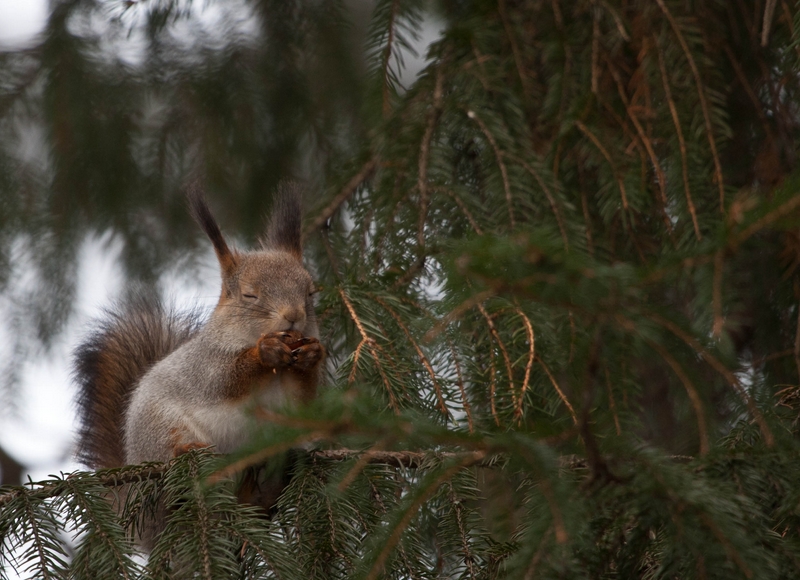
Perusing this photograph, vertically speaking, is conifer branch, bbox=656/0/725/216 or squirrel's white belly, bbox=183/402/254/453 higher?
conifer branch, bbox=656/0/725/216

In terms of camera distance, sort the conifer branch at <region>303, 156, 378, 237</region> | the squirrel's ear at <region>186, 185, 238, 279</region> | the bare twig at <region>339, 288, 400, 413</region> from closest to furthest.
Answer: the bare twig at <region>339, 288, 400, 413</region>, the squirrel's ear at <region>186, 185, 238, 279</region>, the conifer branch at <region>303, 156, 378, 237</region>

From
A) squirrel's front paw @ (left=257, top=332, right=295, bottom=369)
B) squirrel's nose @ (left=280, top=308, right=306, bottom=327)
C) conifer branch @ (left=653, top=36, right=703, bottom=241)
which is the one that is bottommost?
squirrel's front paw @ (left=257, top=332, right=295, bottom=369)

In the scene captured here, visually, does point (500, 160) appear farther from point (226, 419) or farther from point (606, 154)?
point (226, 419)

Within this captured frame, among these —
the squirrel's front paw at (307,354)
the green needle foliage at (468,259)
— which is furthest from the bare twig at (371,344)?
the squirrel's front paw at (307,354)

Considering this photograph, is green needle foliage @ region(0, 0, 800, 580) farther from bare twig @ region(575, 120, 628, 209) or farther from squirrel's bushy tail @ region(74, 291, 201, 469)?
squirrel's bushy tail @ region(74, 291, 201, 469)

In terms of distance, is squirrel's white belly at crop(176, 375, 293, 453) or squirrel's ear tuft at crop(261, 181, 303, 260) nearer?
squirrel's white belly at crop(176, 375, 293, 453)

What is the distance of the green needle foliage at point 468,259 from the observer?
28.5 inches

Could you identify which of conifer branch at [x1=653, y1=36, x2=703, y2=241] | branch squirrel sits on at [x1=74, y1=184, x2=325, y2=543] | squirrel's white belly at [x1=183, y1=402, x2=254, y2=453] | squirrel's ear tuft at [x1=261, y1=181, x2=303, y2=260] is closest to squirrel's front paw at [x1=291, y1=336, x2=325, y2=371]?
branch squirrel sits on at [x1=74, y1=184, x2=325, y2=543]

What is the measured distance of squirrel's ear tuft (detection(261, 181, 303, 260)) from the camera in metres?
1.79

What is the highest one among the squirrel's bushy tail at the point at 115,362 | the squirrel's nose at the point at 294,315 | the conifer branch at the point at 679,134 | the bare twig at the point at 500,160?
the conifer branch at the point at 679,134

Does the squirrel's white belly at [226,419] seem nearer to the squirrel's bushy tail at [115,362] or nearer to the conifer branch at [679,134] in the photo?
the squirrel's bushy tail at [115,362]

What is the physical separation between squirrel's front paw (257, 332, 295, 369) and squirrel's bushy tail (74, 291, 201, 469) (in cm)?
50

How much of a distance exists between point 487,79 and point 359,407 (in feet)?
3.42

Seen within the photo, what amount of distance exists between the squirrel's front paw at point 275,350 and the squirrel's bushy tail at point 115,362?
1.63 feet
